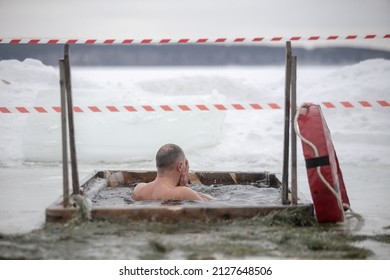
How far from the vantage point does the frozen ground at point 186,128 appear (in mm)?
7570

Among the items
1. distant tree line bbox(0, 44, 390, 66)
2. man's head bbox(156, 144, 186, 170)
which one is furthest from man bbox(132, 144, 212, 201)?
distant tree line bbox(0, 44, 390, 66)

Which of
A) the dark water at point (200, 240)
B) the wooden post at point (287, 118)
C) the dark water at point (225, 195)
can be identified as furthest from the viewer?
the dark water at point (225, 195)

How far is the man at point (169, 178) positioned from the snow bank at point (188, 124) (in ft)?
9.72

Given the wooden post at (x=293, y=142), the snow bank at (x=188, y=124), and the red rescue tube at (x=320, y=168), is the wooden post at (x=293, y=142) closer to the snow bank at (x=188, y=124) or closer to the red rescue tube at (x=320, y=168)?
the red rescue tube at (x=320, y=168)

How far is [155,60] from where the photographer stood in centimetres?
1213

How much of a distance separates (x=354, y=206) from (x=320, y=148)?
1.31m

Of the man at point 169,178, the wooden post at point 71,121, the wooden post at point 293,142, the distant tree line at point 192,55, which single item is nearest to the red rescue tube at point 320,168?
the wooden post at point 293,142

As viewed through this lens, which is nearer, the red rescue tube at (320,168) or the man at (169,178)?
the red rescue tube at (320,168)

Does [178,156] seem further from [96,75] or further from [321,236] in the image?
[96,75]

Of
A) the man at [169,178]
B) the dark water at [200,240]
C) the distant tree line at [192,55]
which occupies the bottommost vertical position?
the dark water at [200,240]

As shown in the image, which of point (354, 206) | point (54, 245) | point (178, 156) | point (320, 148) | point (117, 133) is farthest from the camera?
point (117, 133)

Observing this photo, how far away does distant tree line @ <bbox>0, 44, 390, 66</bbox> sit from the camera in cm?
1133

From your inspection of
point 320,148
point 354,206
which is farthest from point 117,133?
point 320,148
